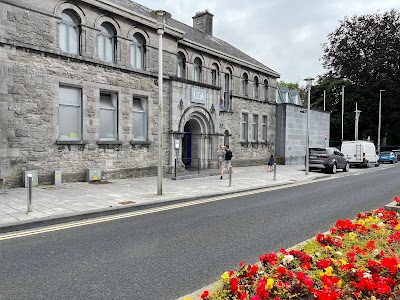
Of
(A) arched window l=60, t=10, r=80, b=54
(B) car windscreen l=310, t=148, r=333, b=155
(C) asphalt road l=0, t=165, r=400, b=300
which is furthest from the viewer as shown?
(B) car windscreen l=310, t=148, r=333, b=155

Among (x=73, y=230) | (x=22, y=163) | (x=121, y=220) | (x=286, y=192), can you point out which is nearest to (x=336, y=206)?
(x=286, y=192)

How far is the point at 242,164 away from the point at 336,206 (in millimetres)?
15230

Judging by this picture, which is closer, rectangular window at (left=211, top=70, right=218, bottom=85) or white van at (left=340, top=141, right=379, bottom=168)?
rectangular window at (left=211, top=70, right=218, bottom=85)

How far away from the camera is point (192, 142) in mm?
20406

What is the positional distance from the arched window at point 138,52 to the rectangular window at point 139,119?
177 cm

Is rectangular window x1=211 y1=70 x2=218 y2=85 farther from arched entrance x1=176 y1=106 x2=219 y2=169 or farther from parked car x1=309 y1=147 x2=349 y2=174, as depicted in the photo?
parked car x1=309 y1=147 x2=349 y2=174

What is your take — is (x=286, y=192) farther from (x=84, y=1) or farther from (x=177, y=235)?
(x=84, y=1)

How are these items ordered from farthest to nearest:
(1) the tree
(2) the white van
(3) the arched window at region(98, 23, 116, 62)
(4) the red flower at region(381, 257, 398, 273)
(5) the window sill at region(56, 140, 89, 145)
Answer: (1) the tree < (2) the white van < (3) the arched window at region(98, 23, 116, 62) < (5) the window sill at region(56, 140, 89, 145) < (4) the red flower at region(381, 257, 398, 273)

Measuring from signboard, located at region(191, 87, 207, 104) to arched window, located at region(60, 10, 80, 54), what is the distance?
7.10 metres

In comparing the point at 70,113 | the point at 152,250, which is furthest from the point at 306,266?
the point at 70,113

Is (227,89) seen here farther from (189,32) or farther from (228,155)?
(228,155)

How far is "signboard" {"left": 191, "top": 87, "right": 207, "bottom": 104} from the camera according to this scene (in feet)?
61.1

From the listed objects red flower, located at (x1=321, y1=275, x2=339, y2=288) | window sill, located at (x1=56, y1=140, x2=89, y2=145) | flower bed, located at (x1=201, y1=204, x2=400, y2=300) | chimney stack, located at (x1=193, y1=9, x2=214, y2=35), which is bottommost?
flower bed, located at (x1=201, y1=204, x2=400, y2=300)

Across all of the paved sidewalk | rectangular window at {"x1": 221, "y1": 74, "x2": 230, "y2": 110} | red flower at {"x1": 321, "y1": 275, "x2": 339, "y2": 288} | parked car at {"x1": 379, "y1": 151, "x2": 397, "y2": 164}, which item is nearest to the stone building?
the paved sidewalk
